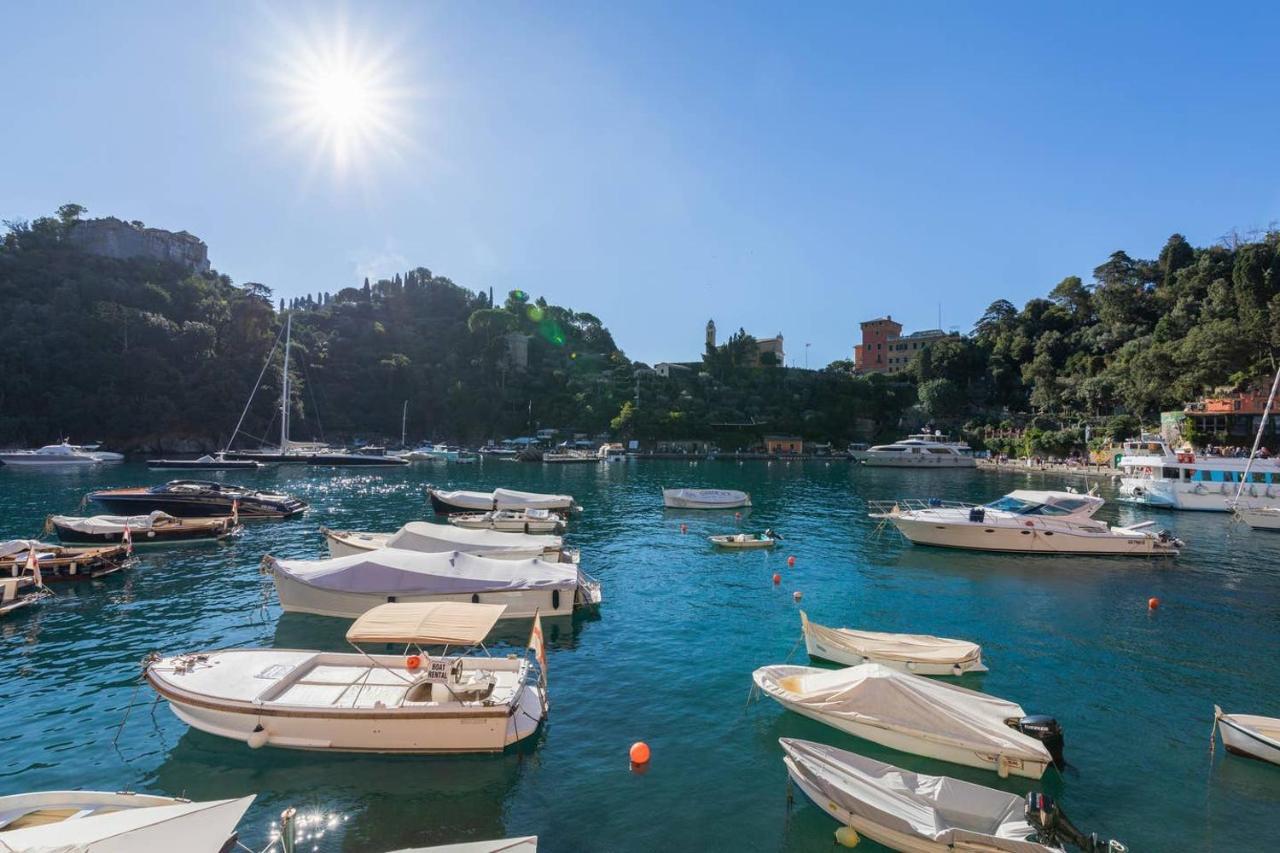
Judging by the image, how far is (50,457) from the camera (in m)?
78.2

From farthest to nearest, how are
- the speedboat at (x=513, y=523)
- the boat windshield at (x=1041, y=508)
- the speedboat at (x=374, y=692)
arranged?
the speedboat at (x=513, y=523), the boat windshield at (x=1041, y=508), the speedboat at (x=374, y=692)

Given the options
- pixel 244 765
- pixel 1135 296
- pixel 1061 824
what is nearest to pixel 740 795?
→ pixel 1061 824

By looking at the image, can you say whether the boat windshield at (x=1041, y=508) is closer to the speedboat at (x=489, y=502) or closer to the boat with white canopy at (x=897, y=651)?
the boat with white canopy at (x=897, y=651)

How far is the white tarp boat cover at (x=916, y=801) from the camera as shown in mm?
8766

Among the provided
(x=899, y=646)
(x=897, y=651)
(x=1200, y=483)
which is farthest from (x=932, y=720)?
(x=1200, y=483)

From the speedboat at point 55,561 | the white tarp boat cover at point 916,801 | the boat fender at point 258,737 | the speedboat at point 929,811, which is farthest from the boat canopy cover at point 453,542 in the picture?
the speedboat at point 929,811

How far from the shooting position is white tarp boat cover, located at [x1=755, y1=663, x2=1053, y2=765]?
1145 centimetres

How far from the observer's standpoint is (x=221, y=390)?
105000 millimetres

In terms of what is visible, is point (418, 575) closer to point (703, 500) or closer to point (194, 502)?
point (194, 502)

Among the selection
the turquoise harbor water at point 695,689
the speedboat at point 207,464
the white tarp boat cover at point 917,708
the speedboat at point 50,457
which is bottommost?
the turquoise harbor water at point 695,689

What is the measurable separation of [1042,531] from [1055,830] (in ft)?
91.0

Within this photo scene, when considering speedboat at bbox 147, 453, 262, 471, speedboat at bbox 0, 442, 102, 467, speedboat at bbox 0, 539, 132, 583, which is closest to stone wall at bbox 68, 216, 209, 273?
speedboat at bbox 0, 442, 102, 467

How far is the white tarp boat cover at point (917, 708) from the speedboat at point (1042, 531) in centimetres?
2268

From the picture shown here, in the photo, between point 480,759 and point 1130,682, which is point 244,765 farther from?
point 1130,682
